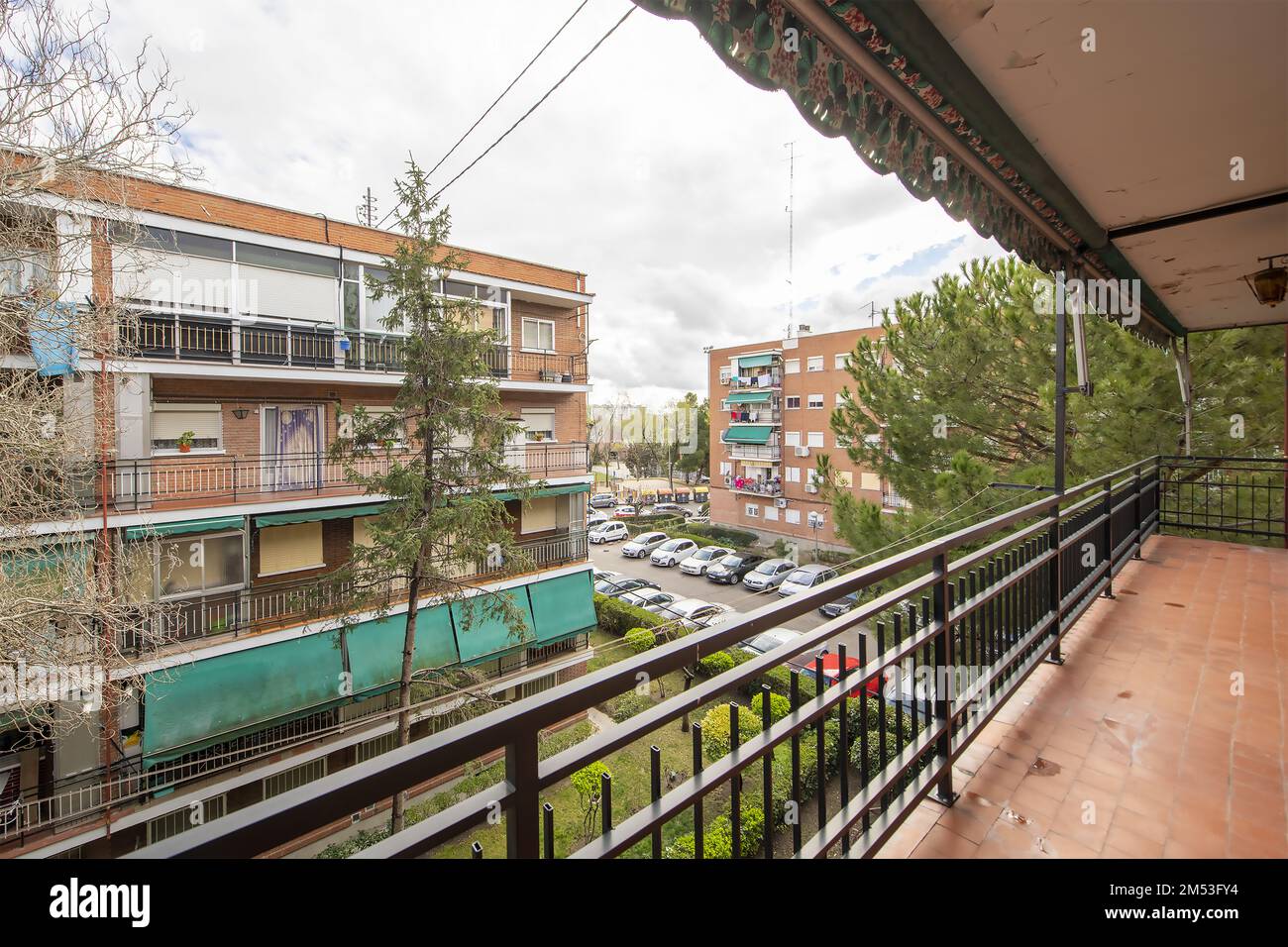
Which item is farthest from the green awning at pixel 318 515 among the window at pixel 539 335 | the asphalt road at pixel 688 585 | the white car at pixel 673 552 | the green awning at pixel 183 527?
the white car at pixel 673 552

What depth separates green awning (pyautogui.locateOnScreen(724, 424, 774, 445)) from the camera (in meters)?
25.3

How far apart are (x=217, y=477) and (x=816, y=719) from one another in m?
8.74

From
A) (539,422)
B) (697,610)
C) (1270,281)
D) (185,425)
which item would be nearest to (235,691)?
(185,425)

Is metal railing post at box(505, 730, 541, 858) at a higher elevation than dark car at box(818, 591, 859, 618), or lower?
higher

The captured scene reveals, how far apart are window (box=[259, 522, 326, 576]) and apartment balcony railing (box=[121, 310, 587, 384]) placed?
2453 millimetres

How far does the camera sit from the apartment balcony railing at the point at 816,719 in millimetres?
655

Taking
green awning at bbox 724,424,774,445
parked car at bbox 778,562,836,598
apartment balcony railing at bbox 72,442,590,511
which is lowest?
parked car at bbox 778,562,836,598

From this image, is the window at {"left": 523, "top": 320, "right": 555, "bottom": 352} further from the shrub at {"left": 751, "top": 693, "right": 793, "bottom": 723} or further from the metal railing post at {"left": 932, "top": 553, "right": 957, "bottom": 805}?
the metal railing post at {"left": 932, "top": 553, "right": 957, "bottom": 805}

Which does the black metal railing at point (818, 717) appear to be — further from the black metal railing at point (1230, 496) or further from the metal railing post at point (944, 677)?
the black metal railing at point (1230, 496)

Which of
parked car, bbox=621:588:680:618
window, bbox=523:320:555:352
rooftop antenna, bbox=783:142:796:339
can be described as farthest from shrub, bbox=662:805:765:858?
window, bbox=523:320:555:352

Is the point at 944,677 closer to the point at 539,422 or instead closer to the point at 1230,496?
the point at 1230,496

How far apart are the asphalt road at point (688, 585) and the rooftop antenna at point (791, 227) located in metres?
9.33

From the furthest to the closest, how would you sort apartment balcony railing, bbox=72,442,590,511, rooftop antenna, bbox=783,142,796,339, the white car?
1. the white car
2. apartment balcony railing, bbox=72,442,590,511
3. rooftop antenna, bbox=783,142,796,339

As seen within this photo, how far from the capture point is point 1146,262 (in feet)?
11.7
